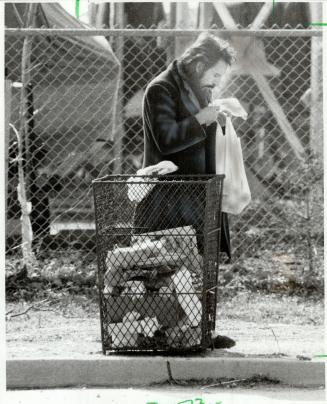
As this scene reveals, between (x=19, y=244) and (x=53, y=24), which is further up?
(x=53, y=24)

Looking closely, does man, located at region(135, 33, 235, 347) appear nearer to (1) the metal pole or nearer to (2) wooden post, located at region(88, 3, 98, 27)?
(1) the metal pole

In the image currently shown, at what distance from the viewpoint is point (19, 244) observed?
6535 mm

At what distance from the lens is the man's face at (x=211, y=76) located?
15.9 ft

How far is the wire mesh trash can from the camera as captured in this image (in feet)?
14.8

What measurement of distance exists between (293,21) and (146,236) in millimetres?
3161

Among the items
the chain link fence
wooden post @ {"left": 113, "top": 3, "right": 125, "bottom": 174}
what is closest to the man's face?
the chain link fence

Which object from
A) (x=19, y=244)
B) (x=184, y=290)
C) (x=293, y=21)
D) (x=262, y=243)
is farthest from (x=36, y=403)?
(x=293, y=21)

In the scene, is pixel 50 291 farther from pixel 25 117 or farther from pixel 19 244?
pixel 25 117

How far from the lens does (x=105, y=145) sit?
6.72m

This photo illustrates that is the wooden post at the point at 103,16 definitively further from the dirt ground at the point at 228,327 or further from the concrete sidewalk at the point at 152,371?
the concrete sidewalk at the point at 152,371

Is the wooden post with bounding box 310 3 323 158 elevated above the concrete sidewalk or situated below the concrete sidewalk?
above

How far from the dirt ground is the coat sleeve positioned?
3.71ft

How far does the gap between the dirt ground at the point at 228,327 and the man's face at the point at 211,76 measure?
55.8 inches

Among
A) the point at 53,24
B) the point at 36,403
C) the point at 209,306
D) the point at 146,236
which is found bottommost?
the point at 36,403
